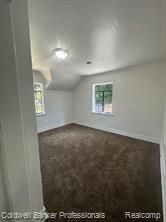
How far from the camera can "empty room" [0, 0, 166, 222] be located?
2.72ft

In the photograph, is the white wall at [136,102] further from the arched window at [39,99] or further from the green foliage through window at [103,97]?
the arched window at [39,99]

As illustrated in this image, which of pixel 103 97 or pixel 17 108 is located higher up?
pixel 103 97

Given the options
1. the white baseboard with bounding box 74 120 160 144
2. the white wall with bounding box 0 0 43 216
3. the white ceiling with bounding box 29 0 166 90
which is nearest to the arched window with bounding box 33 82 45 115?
the white ceiling with bounding box 29 0 166 90

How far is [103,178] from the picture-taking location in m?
1.78

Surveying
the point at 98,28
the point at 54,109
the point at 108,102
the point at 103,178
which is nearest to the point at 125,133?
the point at 108,102

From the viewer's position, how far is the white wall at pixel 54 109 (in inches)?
161

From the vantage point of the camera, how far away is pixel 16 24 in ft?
2.63

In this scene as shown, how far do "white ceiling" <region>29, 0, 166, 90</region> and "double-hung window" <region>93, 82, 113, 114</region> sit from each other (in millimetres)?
1692

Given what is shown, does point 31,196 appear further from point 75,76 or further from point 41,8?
point 75,76

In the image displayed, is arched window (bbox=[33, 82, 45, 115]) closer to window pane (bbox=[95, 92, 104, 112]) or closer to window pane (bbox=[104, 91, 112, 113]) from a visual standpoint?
window pane (bbox=[95, 92, 104, 112])

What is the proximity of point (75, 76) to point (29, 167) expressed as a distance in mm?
3781

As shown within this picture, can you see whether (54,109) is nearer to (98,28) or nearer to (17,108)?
(98,28)

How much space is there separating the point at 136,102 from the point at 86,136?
197 centimetres

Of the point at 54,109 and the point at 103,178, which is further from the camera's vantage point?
the point at 54,109
